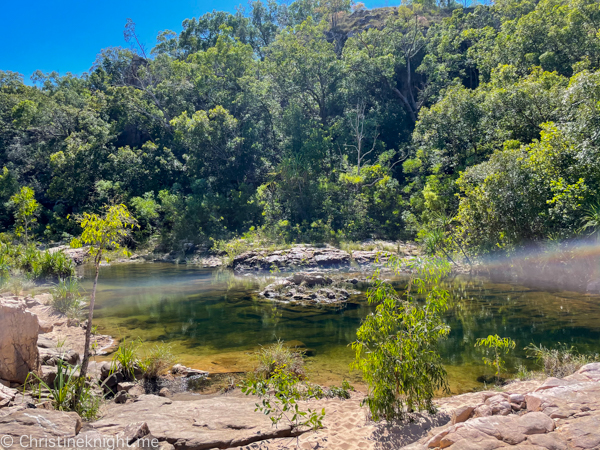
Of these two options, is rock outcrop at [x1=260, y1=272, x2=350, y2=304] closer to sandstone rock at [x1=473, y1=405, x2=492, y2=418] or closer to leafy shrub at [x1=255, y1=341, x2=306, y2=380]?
leafy shrub at [x1=255, y1=341, x2=306, y2=380]

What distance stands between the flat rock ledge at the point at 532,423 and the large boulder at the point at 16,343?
5447mm

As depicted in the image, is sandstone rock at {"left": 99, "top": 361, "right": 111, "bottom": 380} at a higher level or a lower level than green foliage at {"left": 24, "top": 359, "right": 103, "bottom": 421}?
lower

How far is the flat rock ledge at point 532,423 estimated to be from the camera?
10.6 ft

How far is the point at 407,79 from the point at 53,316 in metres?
34.3

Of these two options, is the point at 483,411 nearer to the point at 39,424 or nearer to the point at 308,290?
the point at 39,424

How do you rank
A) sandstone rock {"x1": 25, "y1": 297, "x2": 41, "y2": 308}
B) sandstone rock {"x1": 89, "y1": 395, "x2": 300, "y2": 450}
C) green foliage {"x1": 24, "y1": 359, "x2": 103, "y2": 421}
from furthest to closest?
sandstone rock {"x1": 25, "y1": 297, "x2": 41, "y2": 308}, green foliage {"x1": 24, "y1": 359, "x2": 103, "y2": 421}, sandstone rock {"x1": 89, "y1": 395, "x2": 300, "y2": 450}

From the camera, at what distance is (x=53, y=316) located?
34.8 feet

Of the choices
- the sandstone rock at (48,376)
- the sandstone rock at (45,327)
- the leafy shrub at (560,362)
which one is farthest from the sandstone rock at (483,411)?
the sandstone rock at (45,327)

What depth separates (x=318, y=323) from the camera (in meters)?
11.0

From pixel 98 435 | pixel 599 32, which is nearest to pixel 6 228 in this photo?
pixel 98 435

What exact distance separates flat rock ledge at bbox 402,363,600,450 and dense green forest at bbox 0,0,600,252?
Result: 44.8 ft

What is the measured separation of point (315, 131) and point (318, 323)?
76.2 feet

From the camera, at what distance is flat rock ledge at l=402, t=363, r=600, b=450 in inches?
127

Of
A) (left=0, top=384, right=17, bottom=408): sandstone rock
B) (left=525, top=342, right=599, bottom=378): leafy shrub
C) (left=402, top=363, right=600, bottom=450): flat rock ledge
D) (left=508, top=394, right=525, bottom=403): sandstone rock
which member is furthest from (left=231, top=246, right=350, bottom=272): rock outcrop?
(left=0, top=384, right=17, bottom=408): sandstone rock
